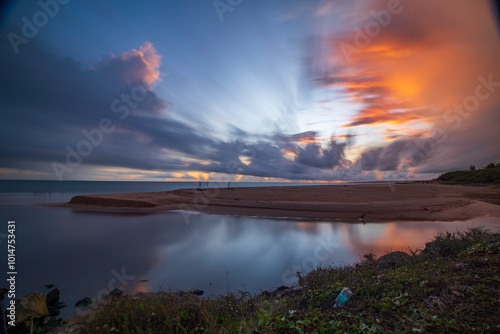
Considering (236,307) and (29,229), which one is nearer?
(236,307)

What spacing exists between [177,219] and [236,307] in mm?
13290

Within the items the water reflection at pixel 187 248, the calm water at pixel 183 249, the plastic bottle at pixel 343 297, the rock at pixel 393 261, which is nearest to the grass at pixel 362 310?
the plastic bottle at pixel 343 297

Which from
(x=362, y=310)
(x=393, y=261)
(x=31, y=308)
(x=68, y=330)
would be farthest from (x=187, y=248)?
(x=362, y=310)

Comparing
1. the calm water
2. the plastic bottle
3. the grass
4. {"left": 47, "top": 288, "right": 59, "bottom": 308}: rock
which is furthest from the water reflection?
the plastic bottle

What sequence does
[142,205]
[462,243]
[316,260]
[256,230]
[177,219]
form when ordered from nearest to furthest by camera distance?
[462,243], [316,260], [256,230], [177,219], [142,205]

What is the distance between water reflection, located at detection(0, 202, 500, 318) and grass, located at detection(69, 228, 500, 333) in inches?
83.6

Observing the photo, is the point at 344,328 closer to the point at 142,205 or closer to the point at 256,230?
the point at 256,230

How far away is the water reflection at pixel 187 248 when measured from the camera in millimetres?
6965

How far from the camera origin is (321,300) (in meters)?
4.23

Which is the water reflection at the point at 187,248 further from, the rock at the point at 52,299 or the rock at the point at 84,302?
the rock at the point at 84,302

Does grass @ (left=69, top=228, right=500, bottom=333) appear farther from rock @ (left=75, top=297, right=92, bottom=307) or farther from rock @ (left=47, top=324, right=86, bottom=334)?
rock @ (left=75, top=297, right=92, bottom=307)

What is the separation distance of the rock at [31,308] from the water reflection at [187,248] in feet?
3.73

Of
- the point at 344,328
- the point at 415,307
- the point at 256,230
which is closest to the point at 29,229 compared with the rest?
the point at 256,230

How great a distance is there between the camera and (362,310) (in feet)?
11.8
